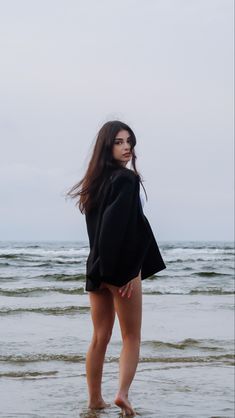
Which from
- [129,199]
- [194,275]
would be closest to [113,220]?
[129,199]

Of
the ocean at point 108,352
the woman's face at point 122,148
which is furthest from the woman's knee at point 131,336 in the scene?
the woman's face at point 122,148

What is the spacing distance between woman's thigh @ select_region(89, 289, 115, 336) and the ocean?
519 mm

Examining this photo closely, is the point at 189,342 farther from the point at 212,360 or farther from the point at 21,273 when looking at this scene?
the point at 21,273

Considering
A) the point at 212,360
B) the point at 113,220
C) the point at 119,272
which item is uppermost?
the point at 113,220

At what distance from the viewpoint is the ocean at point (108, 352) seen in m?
5.05

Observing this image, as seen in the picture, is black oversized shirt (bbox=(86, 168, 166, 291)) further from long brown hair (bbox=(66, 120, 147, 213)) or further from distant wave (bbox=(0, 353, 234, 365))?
distant wave (bbox=(0, 353, 234, 365))

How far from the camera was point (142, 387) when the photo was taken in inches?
223

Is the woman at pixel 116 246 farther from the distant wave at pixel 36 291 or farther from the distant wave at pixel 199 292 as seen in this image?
the distant wave at pixel 199 292

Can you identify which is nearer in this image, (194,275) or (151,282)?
(151,282)

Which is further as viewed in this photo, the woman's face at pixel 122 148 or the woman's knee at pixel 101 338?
the woman's knee at pixel 101 338

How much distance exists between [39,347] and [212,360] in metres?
1.70

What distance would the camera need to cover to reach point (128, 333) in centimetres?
456

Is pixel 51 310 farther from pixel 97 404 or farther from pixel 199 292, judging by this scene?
pixel 97 404

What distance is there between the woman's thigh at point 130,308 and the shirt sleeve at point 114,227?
0.23 m
